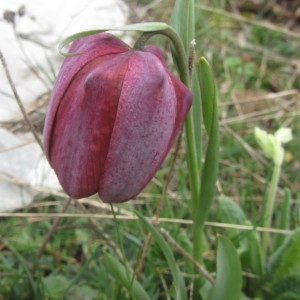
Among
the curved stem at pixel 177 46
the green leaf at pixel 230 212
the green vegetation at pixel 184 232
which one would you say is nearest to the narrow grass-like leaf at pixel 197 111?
the green vegetation at pixel 184 232

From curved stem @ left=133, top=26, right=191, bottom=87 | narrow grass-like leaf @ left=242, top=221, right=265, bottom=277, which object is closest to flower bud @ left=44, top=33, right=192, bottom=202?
curved stem @ left=133, top=26, right=191, bottom=87

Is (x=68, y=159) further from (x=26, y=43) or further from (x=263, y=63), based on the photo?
(x=263, y=63)

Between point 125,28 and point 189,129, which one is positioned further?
point 189,129

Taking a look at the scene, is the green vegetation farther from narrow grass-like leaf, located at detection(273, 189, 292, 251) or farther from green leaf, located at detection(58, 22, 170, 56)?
green leaf, located at detection(58, 22, 170, 56)

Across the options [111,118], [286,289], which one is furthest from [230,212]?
[111,118]

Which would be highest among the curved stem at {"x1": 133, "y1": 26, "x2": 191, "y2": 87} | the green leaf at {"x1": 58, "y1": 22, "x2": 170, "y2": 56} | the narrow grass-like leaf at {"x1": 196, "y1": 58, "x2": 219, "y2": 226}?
the green leaf at {"x1": 58, "y1": 22, "x2": 170, "y2": 56}

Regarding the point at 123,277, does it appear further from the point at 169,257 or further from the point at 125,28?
the point at 125,28

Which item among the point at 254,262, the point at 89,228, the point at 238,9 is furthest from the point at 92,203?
the point at 238,9

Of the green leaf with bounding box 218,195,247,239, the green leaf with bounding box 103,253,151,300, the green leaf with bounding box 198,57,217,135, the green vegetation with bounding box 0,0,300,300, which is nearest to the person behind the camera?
the green leaf with bounding box 198,57,217,135
